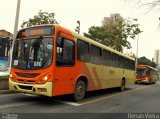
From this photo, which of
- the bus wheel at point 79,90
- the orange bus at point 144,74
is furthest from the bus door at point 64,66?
the orange bus at point 144,74

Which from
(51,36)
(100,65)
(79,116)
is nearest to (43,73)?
(51,36)

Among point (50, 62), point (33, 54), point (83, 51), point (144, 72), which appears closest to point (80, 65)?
point (83, 51)

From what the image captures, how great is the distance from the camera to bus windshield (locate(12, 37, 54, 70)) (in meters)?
10.8

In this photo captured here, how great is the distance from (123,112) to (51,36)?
3.98m

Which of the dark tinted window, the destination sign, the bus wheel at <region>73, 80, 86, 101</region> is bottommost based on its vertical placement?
the bus wheel at <region>73, 80, 86, 101</region>

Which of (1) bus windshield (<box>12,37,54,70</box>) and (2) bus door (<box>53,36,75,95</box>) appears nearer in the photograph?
(1) bus windshield (<box>12,37,54,70</box>)

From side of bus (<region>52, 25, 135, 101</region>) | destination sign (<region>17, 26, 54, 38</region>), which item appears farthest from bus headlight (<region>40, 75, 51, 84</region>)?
destination sign (<region>17, 26, 54, 38</region>)

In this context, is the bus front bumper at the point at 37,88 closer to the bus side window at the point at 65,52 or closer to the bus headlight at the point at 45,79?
the bus headlight at the point at 45,79

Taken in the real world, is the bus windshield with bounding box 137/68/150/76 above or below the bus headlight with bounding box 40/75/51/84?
above

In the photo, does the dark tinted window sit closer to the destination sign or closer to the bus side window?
the bus side window

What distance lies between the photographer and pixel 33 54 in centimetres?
1109

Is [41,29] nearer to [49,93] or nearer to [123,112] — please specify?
[49,93]

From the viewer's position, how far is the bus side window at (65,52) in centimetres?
1102

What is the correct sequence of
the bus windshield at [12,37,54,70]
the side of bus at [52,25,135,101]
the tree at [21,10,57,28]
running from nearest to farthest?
the bus windshield at [12,37,54,70]
the side of bus at [52,25,135,101]
the tree at [21,10,57,28]
